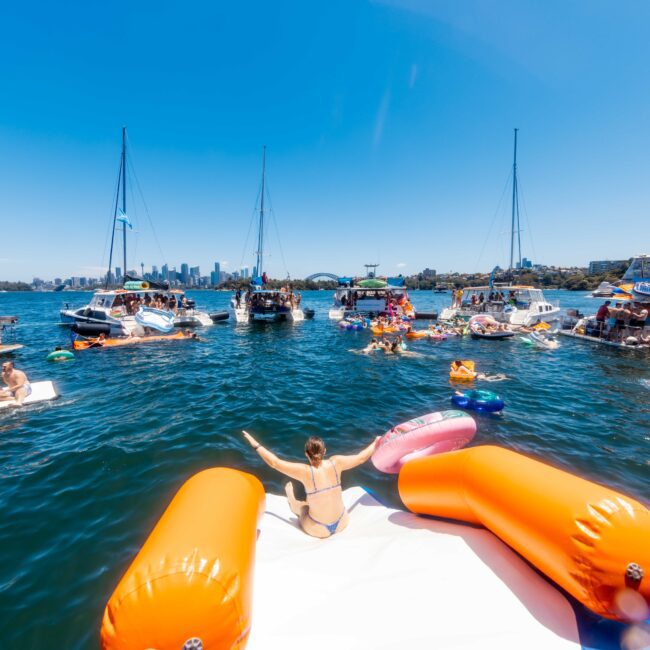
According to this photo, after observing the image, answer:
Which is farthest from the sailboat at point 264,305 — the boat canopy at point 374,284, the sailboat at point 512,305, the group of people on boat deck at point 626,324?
the group of people on boat deck at point 626,324

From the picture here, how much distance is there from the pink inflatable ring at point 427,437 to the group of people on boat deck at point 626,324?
872 inches

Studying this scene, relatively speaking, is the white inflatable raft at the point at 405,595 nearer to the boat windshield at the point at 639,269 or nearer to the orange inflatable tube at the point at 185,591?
the orange inflatable tube at the point at 185,591

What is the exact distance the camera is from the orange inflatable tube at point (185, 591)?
2.14 metres

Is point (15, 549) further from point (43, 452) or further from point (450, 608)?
point (450, 608)

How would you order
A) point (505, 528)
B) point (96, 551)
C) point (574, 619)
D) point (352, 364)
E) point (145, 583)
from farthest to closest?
point (352, 364) → point (96, 551) → point (505, 528) → point (574, 619) → point (145, 583)

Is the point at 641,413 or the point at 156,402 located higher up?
the point at 641,413

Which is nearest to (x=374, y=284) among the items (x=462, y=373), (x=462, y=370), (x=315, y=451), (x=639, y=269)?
(x=639, y=269)

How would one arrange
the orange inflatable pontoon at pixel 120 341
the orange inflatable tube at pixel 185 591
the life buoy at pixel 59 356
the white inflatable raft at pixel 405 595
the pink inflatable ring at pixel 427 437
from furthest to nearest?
1. the orange inflatable pontoon at pixel 120 341
2. the life buoy at pixel 59 356
3. the pink inflatable ring at pixel 427 437
4. the white inflatable raft at pixel 405 595
5. the orange inflatable tube at pixel 185 591

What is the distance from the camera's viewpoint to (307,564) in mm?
3803

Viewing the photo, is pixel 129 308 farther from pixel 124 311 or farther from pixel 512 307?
pixel 512 307

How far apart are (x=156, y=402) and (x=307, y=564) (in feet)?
29.5

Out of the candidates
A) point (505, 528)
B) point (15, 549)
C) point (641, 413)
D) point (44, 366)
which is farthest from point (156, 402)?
point (641, 413)

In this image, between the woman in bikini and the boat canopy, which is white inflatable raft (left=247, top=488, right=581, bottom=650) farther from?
the boat canopy

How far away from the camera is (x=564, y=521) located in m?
2.69
